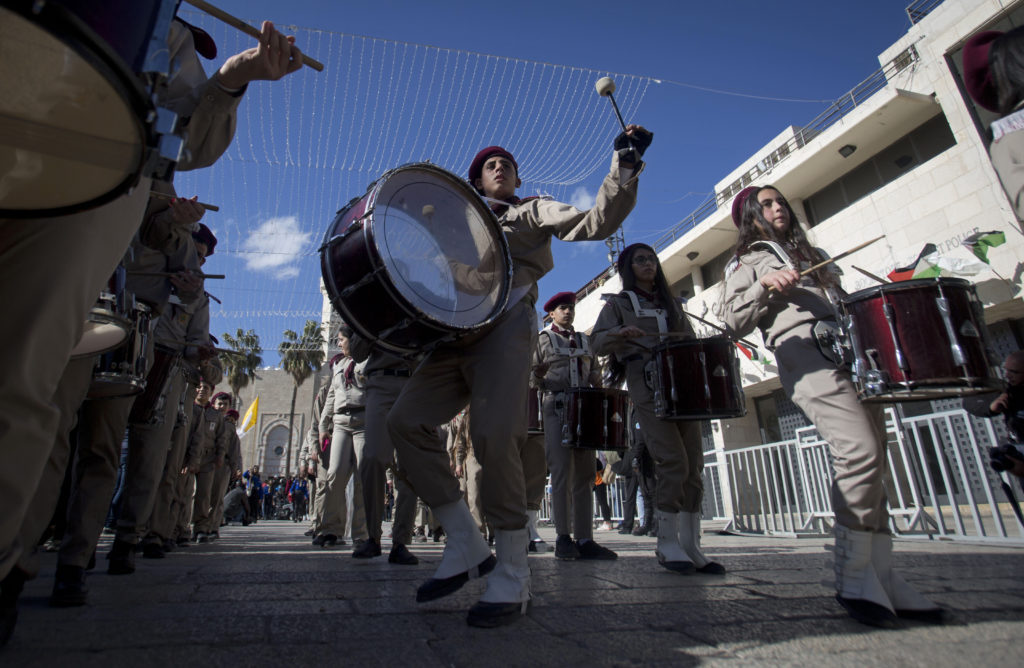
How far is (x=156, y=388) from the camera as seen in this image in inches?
139

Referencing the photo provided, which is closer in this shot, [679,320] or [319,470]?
[679,320]

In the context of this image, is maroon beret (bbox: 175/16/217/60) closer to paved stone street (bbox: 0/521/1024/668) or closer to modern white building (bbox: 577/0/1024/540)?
paved stone street (bbox: 0/521/1024/668)

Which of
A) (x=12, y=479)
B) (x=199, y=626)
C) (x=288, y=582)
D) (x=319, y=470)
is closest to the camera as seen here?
(x=12, y=479)

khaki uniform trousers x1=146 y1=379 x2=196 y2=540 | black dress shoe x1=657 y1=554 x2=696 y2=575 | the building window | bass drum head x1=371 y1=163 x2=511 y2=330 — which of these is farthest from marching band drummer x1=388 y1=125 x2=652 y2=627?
the building window

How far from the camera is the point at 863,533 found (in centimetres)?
230

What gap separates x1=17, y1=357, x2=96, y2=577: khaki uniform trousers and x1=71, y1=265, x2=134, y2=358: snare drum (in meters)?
0.12

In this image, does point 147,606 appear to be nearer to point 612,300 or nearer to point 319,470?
point 612,300

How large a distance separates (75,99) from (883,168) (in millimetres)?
20250

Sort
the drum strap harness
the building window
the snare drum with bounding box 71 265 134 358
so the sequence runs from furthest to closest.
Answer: the building window < the drum strap harness < the snare drum with bounding box 71 265 134 358

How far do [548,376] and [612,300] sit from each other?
163cm

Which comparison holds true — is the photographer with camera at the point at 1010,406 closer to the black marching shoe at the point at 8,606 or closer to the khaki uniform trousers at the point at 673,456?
the khaki uniform trousers at the point at 673,456

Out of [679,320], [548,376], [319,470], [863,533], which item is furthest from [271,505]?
[863,533]

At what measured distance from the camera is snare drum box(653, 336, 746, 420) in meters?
3.67

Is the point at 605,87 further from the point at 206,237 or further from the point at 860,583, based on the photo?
the point at 206,237
